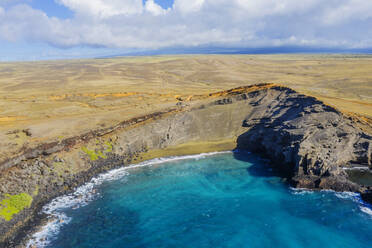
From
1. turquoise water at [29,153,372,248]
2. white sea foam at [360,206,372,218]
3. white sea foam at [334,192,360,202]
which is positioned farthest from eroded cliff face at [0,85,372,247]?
turquoise water at [29,153,372,248]

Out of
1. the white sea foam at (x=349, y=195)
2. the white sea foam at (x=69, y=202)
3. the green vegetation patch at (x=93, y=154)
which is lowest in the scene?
the white sea foam at (x=69, y=202)

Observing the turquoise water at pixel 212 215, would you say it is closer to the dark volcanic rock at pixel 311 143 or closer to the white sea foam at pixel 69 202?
the white sea foam at pixel 69 202

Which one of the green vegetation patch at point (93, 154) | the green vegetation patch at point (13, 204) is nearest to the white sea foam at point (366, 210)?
the green vegetation patch at point (93, 154)

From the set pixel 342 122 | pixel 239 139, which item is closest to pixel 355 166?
pixel 342 122

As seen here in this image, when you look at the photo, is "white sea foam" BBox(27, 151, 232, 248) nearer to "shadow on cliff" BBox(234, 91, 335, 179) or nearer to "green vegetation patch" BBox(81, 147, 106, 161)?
"green vegetation patch" BBox(81, 147, 106, 161)

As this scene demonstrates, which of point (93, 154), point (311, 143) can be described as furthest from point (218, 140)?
point (93, 154)

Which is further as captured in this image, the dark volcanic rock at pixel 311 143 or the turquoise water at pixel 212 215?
the dark volcanic rock at pixel 311 143
